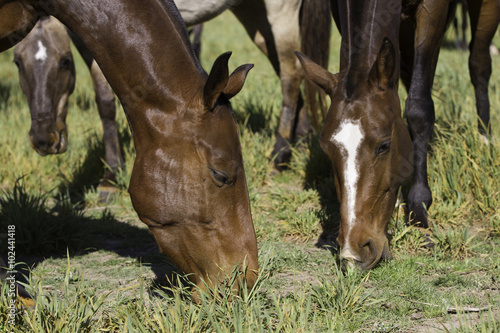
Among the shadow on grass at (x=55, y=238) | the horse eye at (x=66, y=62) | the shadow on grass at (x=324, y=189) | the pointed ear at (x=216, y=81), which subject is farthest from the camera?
the horse eye at (x=66, y=62)

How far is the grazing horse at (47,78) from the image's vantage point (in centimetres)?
405

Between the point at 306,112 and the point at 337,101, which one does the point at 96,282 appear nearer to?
the point at 337,101

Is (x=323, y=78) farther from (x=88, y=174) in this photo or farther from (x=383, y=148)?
(x=88, y=174)

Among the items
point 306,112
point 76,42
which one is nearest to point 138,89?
point 76,42

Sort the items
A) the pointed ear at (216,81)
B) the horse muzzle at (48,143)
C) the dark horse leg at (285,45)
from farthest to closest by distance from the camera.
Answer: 1. the dark horse leg at (285,45)
2. the horse muzzle at (48,143)
3. the pointed ear at (216,81)

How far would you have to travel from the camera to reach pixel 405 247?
10.3ft

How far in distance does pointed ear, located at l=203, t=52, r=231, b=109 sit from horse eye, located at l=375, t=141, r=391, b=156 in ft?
3.14

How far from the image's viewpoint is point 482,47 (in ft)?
14.1

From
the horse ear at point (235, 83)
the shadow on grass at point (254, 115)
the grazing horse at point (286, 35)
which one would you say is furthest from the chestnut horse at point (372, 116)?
the shadow on grass at point (254, 115)

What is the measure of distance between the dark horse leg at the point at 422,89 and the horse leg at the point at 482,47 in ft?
3.29

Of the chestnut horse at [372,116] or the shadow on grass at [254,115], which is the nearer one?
the chestnut horse at [372,116]

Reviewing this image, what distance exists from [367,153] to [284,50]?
2.54m

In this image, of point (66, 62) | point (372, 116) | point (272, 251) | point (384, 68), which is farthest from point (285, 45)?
point (272, 251)

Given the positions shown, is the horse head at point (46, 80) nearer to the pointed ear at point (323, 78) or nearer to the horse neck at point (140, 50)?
the horse neck at point (140, 50)
